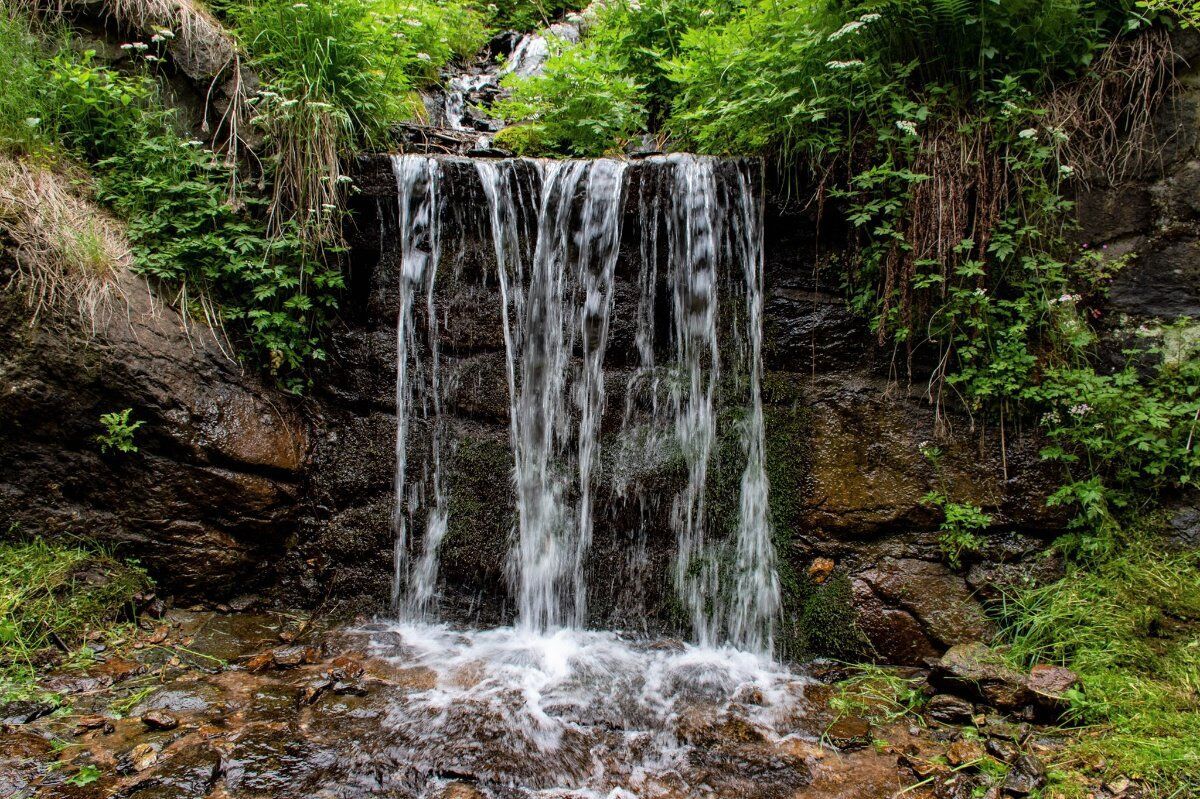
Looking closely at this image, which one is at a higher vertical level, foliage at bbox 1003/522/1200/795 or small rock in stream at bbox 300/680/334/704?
foliage at bbox 1003/522/1200/795

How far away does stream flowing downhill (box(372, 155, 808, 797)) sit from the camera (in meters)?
4.27

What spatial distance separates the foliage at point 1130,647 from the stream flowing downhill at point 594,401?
4.92 ft

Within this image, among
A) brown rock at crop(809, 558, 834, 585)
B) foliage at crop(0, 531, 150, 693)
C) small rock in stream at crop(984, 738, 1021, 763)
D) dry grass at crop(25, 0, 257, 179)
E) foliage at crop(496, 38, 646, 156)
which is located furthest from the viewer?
foliage at crop(496, 38, 646, 156)

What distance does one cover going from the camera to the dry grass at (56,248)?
12.8 ft

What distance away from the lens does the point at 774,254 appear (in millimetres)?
4680

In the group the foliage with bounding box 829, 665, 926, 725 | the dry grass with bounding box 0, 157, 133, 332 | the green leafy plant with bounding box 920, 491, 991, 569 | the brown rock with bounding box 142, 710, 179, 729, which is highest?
the dry grass with bounding box 0, 157, 133, 332

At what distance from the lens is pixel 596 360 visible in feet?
15.6

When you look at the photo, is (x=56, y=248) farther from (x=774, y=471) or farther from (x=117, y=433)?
(x=774, y=471)

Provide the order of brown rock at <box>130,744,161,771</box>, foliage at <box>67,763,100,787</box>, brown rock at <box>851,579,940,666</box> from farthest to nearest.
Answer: brown rock at <box>851,579,940,666</box>
brown rock at <box>130,744,161,771</box>
foliage at <box>67,763,100,787</box>

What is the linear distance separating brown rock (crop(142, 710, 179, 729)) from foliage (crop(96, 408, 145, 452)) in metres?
1.78

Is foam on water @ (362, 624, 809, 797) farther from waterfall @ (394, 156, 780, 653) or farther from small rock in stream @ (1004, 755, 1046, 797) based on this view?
small rock in stream @ (1004, 755, 1046, 797)

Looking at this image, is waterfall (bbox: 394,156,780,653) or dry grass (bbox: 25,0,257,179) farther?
dry grass (bbox: 25,0,257,179)

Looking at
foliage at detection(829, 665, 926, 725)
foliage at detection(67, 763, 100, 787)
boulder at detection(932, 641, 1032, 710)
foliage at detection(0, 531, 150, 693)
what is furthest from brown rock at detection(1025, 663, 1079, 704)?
foliage at detection(0, 531, 150, 693)

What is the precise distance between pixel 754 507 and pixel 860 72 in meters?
3.12
